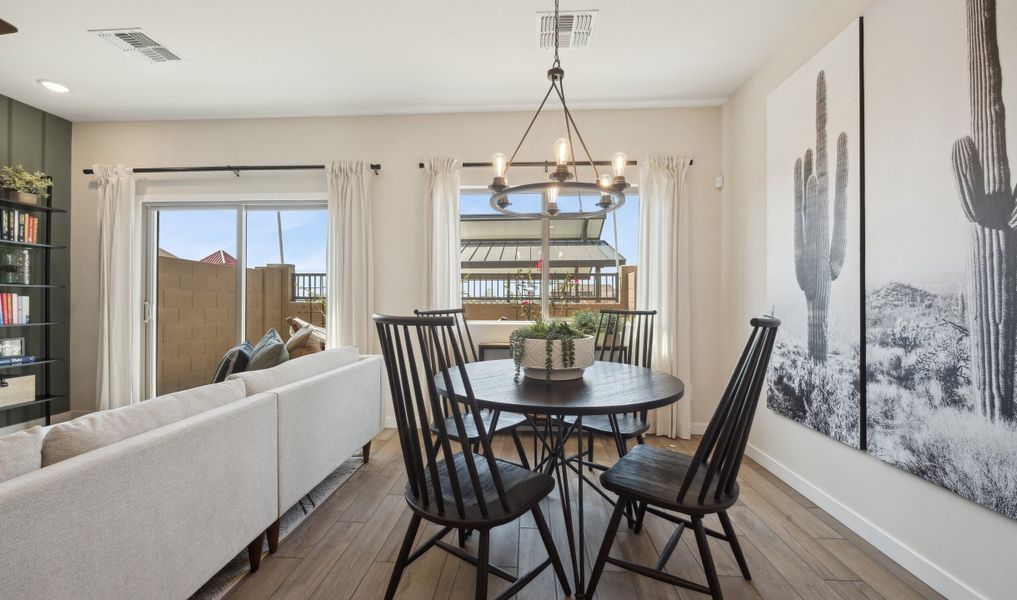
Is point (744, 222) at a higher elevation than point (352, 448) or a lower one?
higher

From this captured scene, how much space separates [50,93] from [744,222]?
5513 mm

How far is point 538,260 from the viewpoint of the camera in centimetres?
399

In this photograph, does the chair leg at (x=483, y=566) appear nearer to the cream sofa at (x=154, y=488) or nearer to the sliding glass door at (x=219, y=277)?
the cream sofa at (x=154, y=488)

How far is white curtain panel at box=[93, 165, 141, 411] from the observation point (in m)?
3.80

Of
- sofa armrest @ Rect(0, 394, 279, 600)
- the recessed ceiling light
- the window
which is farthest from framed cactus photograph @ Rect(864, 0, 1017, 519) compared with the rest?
the recessed ceiling light

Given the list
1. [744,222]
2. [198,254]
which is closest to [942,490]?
[744,222]

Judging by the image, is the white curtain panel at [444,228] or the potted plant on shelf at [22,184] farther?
the white curtain panel at [444,228]

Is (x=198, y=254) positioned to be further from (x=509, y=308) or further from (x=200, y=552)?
(x=200, y=552)

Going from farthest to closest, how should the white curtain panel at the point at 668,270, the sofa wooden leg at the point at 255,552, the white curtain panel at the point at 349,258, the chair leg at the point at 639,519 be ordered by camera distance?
the white curtain panel at the point at 349,258, the white curtain panel at the point at 668,270, the chair leg at the point at 639,519, the sofa wooden leg at the point at 255,552

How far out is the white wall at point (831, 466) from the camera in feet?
5.07

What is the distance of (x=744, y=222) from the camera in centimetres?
327

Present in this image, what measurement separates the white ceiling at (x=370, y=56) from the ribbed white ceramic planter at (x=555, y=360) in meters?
1.90

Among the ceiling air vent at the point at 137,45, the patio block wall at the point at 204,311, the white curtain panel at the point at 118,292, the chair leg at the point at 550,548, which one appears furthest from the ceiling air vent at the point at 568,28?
the white curtain panel at the point at 118,292

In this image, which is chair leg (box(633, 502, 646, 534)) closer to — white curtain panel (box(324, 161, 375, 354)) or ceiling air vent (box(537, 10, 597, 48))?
white curtain panel (box(324, 161, 375, 354))
